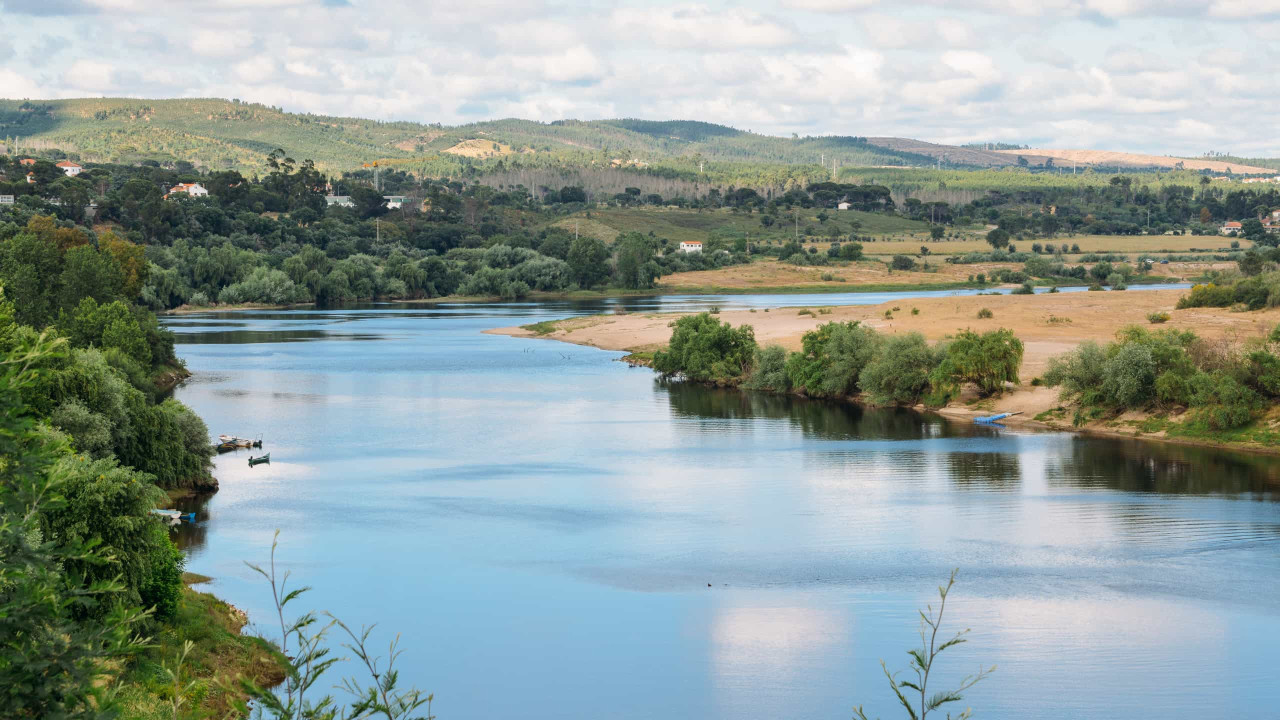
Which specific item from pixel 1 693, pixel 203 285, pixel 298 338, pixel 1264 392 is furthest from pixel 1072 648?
pixel 203 285

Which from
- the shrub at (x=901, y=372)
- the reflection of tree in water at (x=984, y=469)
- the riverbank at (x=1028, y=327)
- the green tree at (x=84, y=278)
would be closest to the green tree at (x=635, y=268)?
the riverbank at (x=1028, y=327)

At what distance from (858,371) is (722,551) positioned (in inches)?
1198

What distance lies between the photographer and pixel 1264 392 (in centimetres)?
4588

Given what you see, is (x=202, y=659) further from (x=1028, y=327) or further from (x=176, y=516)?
(x=1028, y=327)

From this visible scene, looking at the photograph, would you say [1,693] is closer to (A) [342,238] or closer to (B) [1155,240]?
(A) [342,238]

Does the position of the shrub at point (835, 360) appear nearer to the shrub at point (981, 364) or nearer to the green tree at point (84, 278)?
the shrub at point (981, 364)

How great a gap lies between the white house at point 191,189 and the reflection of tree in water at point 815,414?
105 m

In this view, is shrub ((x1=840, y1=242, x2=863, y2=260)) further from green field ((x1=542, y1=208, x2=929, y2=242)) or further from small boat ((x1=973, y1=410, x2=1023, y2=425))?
small boat ((x1=973, y1=410, x2=1023, y2=425))

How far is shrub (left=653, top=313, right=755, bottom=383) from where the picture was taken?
67.6 m

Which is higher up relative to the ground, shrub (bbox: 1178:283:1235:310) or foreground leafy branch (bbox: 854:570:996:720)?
shrub (bbox: 1178:283:1235:310)

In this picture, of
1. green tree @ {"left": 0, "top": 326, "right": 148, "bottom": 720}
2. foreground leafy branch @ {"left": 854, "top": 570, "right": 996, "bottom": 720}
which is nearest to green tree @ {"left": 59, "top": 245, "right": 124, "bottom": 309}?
foreground leafy branch @ {"left": 854, "top": 570, "right": 996, "bottom": 720}

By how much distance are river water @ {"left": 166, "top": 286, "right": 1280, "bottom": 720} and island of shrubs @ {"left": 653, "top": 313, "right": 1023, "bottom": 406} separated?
314 cm

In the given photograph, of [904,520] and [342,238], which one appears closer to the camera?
[904,520]

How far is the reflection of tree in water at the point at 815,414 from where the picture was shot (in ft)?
163
